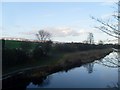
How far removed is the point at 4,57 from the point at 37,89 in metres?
5.32

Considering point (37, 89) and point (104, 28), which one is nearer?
point (104, 28)

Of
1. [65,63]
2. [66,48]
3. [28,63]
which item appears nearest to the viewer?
[28,63]

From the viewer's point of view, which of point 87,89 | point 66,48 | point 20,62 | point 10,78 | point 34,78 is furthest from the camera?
point 66,48

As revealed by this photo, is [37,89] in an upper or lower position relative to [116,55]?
lower

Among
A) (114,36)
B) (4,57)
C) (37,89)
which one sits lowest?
(37,89)

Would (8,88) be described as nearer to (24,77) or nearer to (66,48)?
(24,77)

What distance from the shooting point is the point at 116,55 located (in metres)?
3.37

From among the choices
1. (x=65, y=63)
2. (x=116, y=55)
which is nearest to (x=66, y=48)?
(x=65, y=63)

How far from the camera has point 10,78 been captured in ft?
59.1

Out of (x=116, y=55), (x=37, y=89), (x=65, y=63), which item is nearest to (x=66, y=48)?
(x=65, y=63)

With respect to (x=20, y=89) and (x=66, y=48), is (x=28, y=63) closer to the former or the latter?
(x=20, y=89)

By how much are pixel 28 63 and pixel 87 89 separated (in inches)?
450

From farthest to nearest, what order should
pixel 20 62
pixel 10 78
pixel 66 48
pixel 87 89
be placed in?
pixel 66 48
pixel 20 62
pixel 10 78
pixel 87 89

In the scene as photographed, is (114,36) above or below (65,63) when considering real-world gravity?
above
